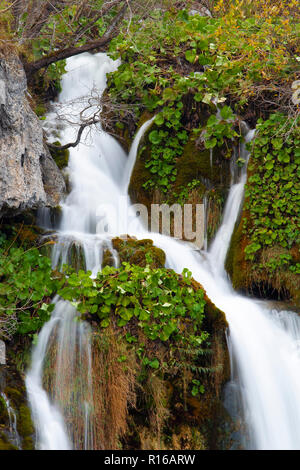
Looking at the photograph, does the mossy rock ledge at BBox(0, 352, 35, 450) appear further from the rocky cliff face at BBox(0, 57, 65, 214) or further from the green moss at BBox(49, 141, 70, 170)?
the green moss at BBox(49, 141, 70, 170)

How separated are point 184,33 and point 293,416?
633cm

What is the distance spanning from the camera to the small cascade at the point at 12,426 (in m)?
3.13

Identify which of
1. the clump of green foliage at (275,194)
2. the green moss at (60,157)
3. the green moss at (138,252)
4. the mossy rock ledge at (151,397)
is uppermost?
the green moss at (60,157)

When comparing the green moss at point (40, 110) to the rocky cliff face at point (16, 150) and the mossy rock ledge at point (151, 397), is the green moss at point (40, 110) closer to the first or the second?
the rocky cliff face at point (16, 150)

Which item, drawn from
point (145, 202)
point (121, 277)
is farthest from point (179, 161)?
point (121, 277)

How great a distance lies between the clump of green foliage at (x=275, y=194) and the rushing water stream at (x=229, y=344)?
1.41 feet

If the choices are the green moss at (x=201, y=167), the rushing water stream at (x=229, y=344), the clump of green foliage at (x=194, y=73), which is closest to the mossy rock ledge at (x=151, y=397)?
the rushing water stream at (x=229, y=344)

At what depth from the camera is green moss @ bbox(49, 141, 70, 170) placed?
6961mm

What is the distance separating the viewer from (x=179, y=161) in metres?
6.85

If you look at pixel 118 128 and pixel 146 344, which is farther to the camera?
pixel 118 128

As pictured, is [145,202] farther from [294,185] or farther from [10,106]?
[10,106]

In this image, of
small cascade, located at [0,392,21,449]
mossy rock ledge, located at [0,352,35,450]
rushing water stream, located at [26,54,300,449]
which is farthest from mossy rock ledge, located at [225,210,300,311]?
small cascade, located at [0,392,21,449]

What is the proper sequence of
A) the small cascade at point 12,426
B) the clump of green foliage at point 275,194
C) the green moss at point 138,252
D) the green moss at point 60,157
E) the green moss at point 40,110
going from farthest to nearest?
the green moss at point 40,110 < the green moss at point 60,157 < the clump of green foliage at point 275,194 < the green moss at point 138,252 < the small cascade at point 12,426

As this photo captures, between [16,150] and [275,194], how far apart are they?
11.7ft
